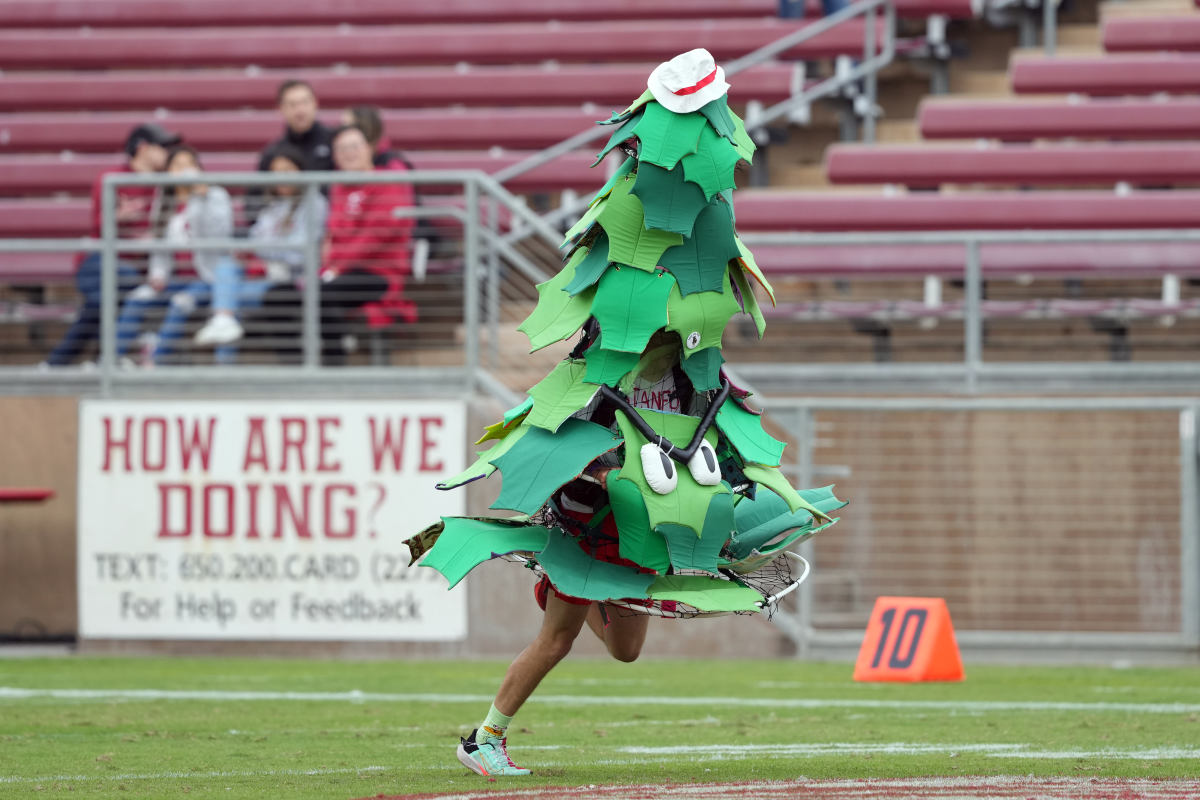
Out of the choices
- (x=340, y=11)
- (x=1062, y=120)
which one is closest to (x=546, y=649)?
(x=1062, y=120)

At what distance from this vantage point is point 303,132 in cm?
1199

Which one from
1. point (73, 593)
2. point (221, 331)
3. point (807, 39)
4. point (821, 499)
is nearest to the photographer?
point (821, 499)

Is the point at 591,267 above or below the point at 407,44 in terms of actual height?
below

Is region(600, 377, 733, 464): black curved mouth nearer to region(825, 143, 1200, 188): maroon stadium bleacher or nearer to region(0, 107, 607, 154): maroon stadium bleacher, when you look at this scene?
region(825, 143, 1200, 188): maroon stadium bleacher

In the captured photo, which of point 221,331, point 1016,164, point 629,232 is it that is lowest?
point 221,331

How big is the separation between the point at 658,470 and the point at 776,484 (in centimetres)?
38

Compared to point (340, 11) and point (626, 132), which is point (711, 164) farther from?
point (340, 11)

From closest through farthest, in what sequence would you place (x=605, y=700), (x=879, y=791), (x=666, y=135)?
(x=879, y=791) → (x=666, y=135) → (x=605, y=700)

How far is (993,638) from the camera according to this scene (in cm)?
1017

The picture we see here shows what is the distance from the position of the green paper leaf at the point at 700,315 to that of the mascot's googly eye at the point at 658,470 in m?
0.32

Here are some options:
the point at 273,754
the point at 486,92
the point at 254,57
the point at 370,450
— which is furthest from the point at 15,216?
the point at 273,754

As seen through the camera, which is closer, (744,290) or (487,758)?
(487,758)

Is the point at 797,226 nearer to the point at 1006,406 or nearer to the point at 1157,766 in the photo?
the point at 1006,406

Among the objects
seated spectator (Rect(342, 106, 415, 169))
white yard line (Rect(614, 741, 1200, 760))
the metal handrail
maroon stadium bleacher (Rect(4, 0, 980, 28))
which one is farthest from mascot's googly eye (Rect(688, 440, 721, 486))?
maroon stadium bleacher (Rect(4, 0, 980, 28))
